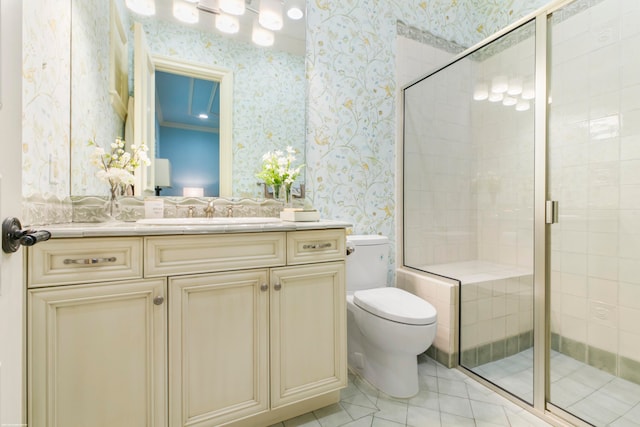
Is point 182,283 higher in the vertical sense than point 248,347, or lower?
higher

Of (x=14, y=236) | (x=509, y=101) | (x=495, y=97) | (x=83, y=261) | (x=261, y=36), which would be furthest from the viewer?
(x=495, y=97)

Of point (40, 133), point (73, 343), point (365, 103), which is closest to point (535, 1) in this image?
point (365, 103)

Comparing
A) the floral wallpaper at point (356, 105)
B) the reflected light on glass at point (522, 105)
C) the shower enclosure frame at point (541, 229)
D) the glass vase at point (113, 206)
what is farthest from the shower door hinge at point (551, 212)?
the glass vase at point (113, 206)

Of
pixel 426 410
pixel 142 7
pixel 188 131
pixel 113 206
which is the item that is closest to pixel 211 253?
pixel 113 206

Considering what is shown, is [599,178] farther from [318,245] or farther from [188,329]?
[188,329]

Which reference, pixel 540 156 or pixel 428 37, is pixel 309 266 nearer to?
pixel 540 156

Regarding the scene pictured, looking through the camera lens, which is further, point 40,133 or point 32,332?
point 40,133

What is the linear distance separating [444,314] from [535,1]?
2335mm

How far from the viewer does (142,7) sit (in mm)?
1574

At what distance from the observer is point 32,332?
0.93 meters

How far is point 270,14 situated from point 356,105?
758mm

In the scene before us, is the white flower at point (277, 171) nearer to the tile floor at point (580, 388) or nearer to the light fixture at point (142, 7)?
the light fixture at point (142, 7)

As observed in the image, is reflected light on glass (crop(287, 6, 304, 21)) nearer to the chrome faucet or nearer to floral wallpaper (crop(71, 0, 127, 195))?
floral wallpaper (crop(71, 0, 127, 195))

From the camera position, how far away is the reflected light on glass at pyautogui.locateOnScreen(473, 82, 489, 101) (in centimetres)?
211
